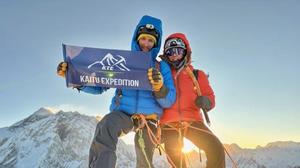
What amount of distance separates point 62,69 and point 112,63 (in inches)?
35.2

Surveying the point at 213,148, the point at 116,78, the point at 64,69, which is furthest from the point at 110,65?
the point at 213,148

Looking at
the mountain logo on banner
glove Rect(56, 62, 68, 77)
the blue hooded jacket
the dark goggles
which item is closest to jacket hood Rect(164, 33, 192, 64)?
the dark goggles

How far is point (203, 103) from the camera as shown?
8414mm

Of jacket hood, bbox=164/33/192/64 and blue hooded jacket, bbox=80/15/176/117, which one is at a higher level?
jacket hood, bbox=164/33/192/64

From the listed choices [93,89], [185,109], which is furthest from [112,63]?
[185,109]

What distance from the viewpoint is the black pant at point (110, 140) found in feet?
21.5

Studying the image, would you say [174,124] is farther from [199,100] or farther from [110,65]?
[110,65]

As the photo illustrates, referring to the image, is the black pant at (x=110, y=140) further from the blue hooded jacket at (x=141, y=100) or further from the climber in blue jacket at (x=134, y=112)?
the blue hooded jacket at (x=141, y=100)

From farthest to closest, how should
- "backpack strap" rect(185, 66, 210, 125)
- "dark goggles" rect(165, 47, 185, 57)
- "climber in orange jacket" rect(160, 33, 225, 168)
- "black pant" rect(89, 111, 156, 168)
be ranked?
1. "dark goggles" rect(165, 47, 185, 57)
2. "backpack strap" rect(185, 66, 210, 125)
3. "climber in orange jacket" rect(160, 33, 225, 168)
4. "black pant" rect(89, 111, 156, 168)

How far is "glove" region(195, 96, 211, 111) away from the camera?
8.44 metres

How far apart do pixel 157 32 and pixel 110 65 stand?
190 cm

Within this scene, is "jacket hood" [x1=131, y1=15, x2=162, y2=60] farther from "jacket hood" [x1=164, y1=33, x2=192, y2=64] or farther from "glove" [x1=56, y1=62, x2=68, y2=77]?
"glove" [x1=56, y1=62, x2=68, y2=77]

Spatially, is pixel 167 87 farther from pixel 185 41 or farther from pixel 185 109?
pixel 185 41

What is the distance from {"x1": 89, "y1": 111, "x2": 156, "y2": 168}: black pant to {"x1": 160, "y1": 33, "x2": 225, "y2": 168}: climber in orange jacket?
2.91 feet
